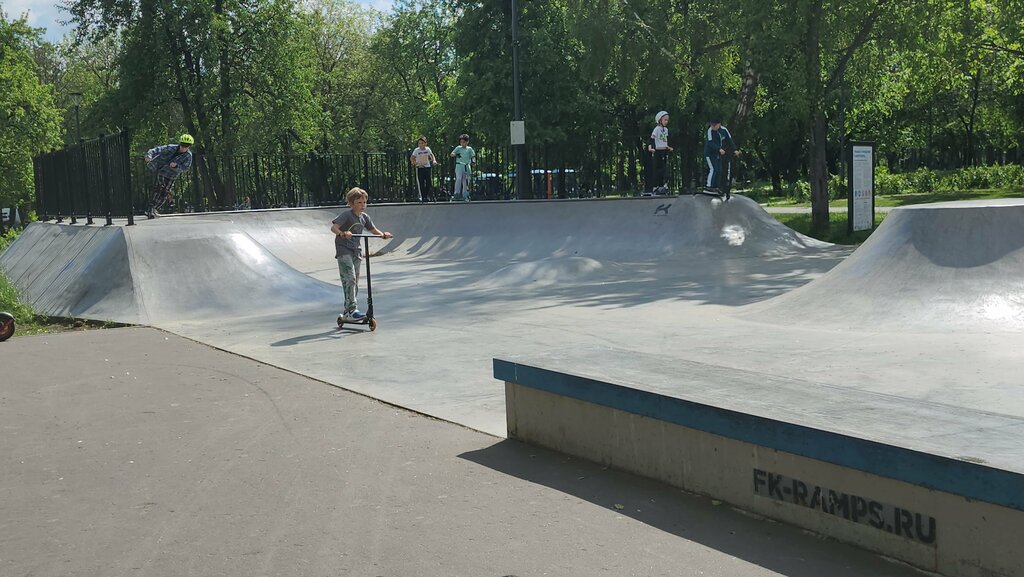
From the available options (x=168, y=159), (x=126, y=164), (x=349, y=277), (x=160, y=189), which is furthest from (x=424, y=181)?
(x=349, y=277)

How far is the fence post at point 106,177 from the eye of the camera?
15.6m

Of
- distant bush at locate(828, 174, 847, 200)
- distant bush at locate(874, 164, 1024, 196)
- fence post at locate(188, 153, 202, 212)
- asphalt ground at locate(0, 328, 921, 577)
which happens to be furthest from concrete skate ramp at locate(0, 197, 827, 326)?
distant bush at locate(874, 164, 1024, 196)

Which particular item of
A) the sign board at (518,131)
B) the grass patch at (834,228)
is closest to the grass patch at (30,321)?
the sign board at (518,131)

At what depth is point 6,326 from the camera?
10.9 meters

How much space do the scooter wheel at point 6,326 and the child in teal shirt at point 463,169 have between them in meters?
15.8

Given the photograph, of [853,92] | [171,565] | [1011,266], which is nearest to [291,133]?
[853,92]

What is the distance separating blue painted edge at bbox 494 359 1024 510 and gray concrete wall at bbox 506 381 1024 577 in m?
0.09

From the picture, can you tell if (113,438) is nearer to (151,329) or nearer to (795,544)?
(795,544)

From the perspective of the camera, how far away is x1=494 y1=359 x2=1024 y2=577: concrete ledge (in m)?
3.33

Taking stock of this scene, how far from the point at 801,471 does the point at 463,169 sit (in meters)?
22.5

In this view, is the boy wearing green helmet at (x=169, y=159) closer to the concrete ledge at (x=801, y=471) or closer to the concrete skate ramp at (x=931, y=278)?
the concrete skate ramp at (x=931, y=278)

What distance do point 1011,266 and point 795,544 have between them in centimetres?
640

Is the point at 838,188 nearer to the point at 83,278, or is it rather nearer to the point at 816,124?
the point at 816,124

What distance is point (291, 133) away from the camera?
44.9 m
